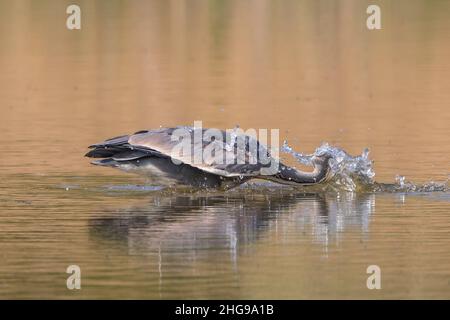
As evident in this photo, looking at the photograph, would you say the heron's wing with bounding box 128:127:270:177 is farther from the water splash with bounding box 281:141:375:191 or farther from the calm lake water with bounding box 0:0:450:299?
the water splash with bounding box 281:141:375:191

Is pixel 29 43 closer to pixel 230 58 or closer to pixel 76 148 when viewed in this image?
pixel 230 58

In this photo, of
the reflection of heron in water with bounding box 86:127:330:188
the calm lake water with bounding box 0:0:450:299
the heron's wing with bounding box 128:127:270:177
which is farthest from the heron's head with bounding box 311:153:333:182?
the heron's wing with bounding box 128:127:270:177

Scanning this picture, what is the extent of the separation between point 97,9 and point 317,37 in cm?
880

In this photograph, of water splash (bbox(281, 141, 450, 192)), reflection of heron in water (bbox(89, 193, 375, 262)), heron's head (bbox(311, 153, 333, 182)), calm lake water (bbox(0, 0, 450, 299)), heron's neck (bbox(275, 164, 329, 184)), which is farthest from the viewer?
heron's head (bbox(311, 153, 333, 182))

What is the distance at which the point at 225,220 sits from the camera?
506 inches

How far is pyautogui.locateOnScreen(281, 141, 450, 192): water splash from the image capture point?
1450 cm

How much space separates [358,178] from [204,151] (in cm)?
172

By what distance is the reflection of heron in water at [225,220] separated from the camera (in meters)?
11.8

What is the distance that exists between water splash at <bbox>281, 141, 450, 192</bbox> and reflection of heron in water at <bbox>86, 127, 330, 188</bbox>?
125 millimetres

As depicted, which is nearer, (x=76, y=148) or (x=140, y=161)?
(x=140, y=161)

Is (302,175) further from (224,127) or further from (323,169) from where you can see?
(224,127)

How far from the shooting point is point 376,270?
1072cm
